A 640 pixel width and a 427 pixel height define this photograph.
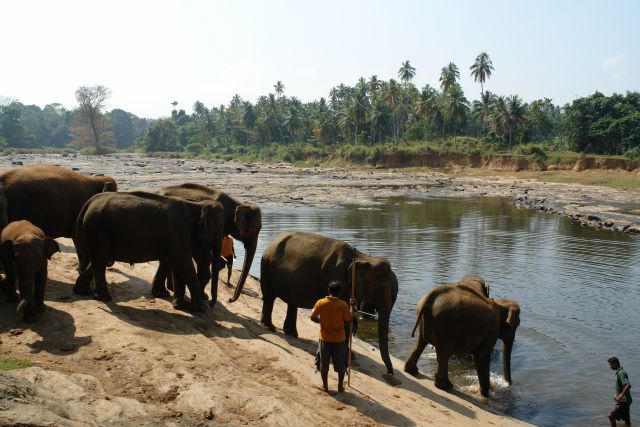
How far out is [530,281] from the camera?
65.9ft

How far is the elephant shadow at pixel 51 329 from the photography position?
25.1 ft

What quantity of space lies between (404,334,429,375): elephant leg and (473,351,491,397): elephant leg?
0.90 m

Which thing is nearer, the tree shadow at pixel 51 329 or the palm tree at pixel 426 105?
the tree shadow at pixel 51 329

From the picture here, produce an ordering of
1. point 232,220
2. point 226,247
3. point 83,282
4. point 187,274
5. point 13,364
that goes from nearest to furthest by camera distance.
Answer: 1. point 13,364
2. point 187,274
3. point 83,282
4. point 232,220
5. point 226,247

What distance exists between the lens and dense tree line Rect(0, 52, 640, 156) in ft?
225

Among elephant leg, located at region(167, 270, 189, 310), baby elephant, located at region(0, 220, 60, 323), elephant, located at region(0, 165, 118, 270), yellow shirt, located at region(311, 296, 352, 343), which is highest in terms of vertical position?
elephant, located at region(0, 165, 118, 270)

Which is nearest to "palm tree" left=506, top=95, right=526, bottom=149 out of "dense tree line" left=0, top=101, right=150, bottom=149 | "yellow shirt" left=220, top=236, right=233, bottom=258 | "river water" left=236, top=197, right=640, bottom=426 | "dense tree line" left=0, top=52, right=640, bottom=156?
"dense tree line" left=0, top=52, right=640, bottom=156

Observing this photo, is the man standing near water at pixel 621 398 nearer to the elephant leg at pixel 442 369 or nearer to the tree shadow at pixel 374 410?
the elephant leg at pixel 442 369

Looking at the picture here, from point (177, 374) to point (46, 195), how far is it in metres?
5.84

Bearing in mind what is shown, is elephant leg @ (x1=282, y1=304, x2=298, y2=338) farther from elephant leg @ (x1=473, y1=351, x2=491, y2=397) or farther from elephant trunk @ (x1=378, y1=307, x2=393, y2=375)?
elephant leg @ (x1=473, y1=351, x2=491, y2=397)

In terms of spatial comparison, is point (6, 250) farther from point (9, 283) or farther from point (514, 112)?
point (514, 112)

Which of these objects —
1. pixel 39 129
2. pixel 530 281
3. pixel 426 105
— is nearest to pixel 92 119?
pixel 39 129

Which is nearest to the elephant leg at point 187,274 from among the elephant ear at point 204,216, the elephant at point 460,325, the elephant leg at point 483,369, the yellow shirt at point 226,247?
the elephant ear at point 204,216

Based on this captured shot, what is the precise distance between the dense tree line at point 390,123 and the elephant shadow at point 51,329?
64299 millimetres
